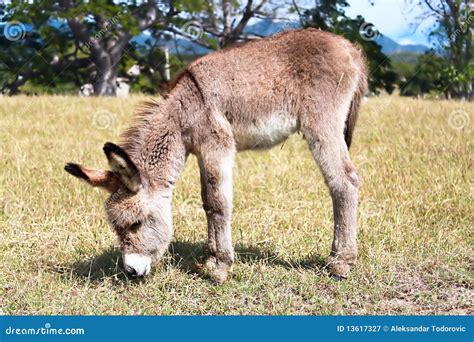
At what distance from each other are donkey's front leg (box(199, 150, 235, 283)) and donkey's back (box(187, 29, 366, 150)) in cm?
33

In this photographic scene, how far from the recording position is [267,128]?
214 inches

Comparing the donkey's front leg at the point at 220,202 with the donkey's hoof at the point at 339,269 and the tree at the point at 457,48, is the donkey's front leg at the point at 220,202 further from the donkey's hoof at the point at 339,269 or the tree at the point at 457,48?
the tree at the point at 457,48

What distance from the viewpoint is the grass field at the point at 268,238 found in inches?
201

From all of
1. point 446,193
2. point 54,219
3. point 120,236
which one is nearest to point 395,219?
point 446,193

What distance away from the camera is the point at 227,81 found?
548 cm

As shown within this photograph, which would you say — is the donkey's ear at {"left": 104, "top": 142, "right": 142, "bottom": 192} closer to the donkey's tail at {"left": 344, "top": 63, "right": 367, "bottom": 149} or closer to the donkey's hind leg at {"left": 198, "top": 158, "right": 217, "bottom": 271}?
the donkey's hind leg at {"left": 198, "top": 158, "right": 217, "bottom": 271}

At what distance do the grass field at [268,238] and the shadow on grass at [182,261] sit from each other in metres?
0.02

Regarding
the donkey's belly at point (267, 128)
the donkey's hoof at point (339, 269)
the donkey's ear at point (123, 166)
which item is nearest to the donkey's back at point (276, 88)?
the donkey's belly at point (267, 128)

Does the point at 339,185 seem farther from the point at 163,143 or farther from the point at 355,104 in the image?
the point at 163,143

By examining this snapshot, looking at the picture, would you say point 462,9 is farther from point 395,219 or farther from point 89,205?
point 89,205

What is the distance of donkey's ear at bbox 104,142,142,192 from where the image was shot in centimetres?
477

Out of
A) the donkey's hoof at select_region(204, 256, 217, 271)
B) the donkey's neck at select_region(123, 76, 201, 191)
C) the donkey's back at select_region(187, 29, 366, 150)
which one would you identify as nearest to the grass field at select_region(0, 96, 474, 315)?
the donkey's hoof at select_region(204, 256, 217, 271)

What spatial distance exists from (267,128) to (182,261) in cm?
154

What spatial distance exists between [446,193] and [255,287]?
3.32m
